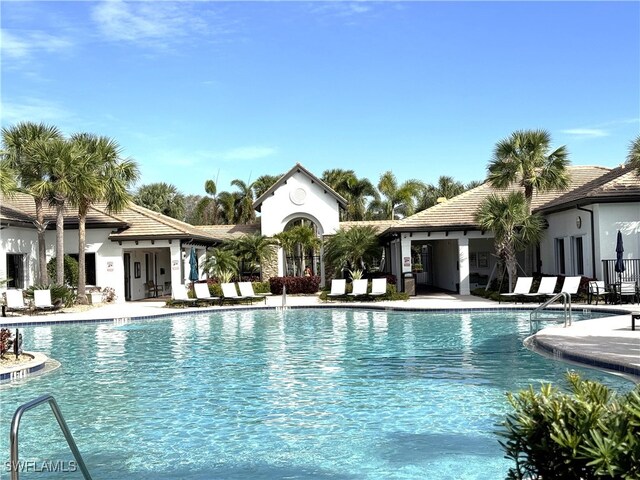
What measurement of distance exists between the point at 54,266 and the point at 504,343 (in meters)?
21.4

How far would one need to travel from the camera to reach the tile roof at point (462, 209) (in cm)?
2808

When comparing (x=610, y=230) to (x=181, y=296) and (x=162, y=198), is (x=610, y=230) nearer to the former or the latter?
(x=181, y=296)

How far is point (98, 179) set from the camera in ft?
84.8

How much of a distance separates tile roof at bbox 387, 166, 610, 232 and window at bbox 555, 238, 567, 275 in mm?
1784

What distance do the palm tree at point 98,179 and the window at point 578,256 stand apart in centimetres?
1783

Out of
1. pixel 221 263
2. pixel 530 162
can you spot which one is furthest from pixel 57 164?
pixel 530 162

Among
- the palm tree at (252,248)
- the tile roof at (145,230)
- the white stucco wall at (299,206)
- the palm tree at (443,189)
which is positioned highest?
the palm tree at (443,189)

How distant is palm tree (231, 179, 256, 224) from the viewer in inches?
2051

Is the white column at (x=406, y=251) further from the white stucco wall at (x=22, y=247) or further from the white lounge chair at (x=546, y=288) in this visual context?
the white stucco wall at (x=22, y=247)

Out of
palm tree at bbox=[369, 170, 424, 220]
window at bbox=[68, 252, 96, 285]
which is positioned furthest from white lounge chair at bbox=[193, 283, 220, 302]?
palm tree at bbox=[369, 170, 424, 220]

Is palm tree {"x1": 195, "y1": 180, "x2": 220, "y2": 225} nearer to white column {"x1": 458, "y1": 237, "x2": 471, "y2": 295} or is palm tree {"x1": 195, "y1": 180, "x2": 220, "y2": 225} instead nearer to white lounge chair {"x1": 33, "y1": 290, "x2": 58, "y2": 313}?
white column {"x1": 458, "y1": 237, "x2": 471, "y2": 295}

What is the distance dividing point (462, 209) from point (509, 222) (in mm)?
4526

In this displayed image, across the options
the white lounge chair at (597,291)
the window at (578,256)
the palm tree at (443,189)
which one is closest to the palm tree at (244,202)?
the palm tree at (443,189)

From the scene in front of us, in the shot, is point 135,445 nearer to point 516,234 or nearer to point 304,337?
point 304,337
